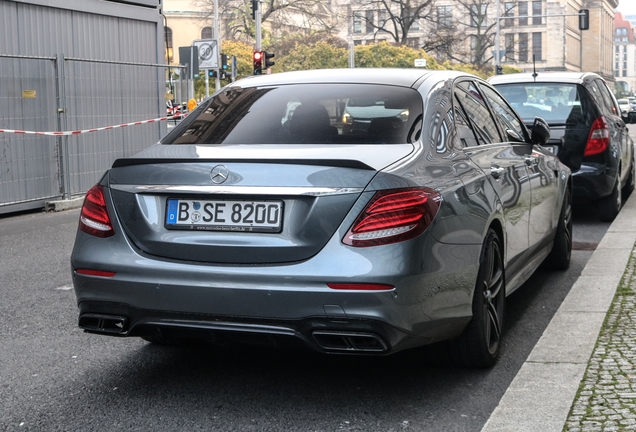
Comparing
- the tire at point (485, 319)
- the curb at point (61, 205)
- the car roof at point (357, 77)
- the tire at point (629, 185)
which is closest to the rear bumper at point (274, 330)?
the tire at point (485, 319)

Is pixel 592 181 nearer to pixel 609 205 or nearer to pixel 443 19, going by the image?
pixel 609 205

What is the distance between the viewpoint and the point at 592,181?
923cm

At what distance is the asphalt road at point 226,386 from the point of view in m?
3.63

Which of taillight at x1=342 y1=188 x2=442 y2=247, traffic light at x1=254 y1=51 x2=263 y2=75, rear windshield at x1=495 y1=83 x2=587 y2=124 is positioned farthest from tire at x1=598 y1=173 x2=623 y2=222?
traffic light at x1=254 y1=51 x2=263 y2=75

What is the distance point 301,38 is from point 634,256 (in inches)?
2272

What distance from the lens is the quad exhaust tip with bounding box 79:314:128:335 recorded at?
12.3 ft

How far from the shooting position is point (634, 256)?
23.6ft

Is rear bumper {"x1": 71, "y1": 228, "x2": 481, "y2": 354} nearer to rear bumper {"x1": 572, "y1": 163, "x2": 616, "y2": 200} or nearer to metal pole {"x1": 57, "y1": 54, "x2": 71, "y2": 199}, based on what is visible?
rear bumper {"x1": 572, "y1": 163, "x2": 616, "y2": 200}

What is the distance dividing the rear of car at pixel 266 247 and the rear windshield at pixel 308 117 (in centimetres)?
11

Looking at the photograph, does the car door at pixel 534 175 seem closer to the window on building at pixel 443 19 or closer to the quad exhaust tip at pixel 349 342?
the quad exhaust tip at pixel 349 342

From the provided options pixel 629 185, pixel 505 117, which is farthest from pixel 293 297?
pixel 629 185

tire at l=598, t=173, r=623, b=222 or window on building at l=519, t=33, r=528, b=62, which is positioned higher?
window on building at l=519, t=33, r=528, b=62

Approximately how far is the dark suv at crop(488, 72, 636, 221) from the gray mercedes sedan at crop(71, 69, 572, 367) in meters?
5.19

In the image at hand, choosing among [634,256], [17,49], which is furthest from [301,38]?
[634,256]
